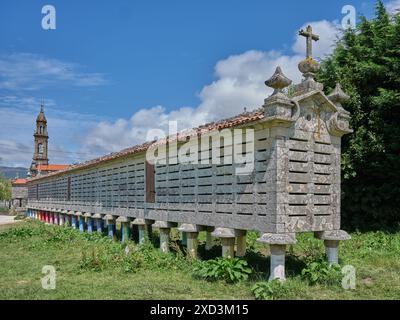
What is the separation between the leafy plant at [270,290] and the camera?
7172 mm

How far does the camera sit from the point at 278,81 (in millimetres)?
7996

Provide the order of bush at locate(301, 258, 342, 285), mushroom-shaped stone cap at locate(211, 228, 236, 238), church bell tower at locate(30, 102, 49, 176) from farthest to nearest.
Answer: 1. church bell tower at locate(30, 102, 49, 176)
2. mushroom-shaped stone cap at locate(211, 228, 236, 238)
3. bush at locate(301, 258, 342, 285)

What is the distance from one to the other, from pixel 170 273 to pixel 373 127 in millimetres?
8326

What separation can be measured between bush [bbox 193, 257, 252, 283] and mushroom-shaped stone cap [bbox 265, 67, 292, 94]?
3513 millimetres

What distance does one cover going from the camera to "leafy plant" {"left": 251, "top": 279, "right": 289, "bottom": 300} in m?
7.17

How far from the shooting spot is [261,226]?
8.25 m

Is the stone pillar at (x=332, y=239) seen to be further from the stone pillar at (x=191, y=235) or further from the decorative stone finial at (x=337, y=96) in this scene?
the stone pillar at (x=191, y=235)

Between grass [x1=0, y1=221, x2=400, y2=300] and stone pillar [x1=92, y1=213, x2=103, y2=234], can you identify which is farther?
stone pillar [x1=92, y1=213, x2=103, y2=234]

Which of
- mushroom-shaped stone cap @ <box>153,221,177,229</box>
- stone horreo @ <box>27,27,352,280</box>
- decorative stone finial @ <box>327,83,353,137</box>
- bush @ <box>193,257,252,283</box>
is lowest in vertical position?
bush @ <box>193,257,252,283</box>

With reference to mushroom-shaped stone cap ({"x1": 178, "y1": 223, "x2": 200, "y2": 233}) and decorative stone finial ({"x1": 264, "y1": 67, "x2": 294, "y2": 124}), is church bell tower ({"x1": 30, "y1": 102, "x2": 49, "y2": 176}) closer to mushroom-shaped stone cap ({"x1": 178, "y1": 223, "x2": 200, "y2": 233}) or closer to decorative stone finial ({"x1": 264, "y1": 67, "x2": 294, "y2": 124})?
mushroom-shaped stone cap ({"x1": 178, "y1": 223, "x2": 200, "y2": 233})

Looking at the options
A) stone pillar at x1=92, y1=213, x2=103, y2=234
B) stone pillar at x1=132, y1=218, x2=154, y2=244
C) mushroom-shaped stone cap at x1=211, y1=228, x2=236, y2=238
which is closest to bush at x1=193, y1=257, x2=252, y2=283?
mushroom-shaped stone cap at x1=211, y1=228, x2=236, y2=238
